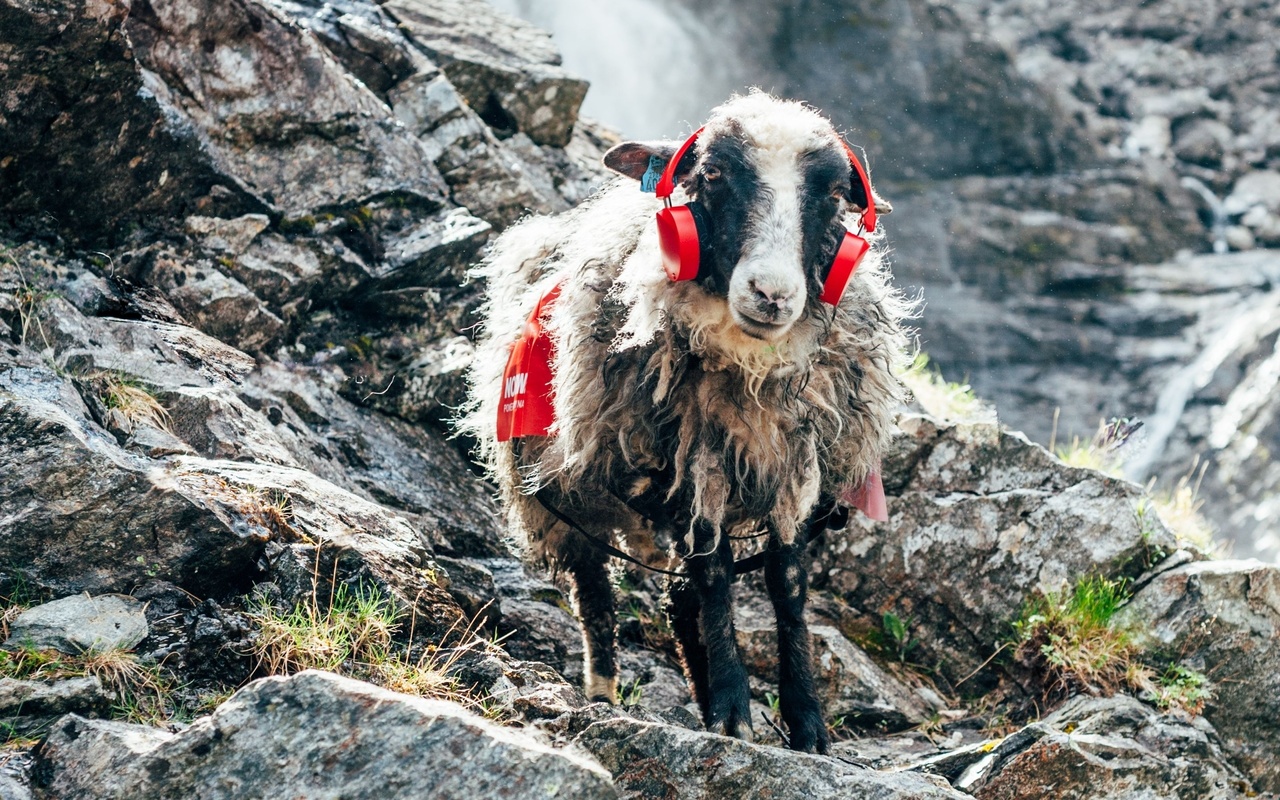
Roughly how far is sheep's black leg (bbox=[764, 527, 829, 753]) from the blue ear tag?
51.8 inches

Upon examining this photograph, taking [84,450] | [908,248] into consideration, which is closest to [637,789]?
[84,450]

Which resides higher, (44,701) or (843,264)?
(843,264)

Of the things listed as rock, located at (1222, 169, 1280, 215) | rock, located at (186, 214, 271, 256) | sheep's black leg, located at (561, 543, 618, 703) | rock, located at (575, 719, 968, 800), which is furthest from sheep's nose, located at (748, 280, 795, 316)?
rock, located at (1222, 169, 1280, 215)

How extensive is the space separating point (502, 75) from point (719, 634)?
5411 mm

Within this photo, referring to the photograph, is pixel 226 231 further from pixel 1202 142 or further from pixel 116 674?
pixel 1202 142

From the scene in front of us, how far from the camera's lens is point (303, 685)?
9.22 ft

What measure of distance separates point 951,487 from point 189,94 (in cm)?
433

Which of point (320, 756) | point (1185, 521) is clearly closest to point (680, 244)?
point (320, 756)

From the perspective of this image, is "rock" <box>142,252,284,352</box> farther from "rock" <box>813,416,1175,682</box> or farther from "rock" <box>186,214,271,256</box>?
"rock" <box>813,416,1175,682</box>

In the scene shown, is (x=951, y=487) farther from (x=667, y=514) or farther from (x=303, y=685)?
(x=303, y=685)

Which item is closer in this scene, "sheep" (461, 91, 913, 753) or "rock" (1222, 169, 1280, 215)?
"sheep" (461, 91, 913, 753)

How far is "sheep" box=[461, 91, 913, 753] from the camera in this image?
3.73 metres

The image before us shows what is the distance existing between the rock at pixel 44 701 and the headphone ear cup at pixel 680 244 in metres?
2.04

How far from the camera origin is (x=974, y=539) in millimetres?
5418
